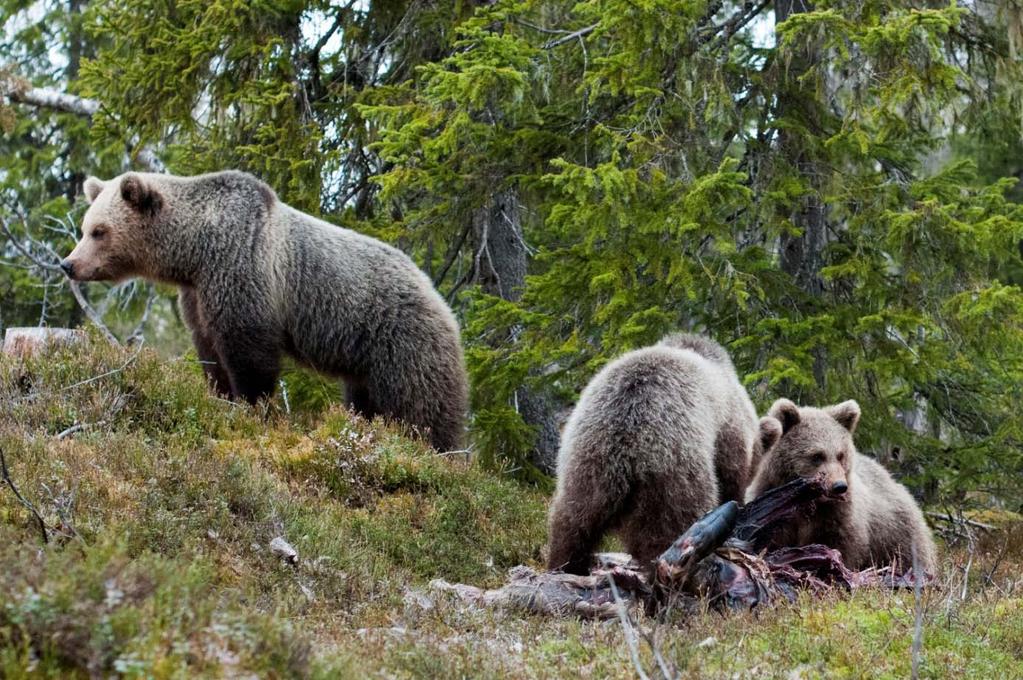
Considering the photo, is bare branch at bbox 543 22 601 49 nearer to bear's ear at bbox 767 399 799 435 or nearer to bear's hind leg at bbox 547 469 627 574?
bear's ear at bbox 767 399 799 435

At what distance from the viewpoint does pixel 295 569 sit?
6875 mm

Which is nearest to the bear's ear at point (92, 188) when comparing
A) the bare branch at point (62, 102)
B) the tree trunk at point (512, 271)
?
the tree trunk at point (512, 271)

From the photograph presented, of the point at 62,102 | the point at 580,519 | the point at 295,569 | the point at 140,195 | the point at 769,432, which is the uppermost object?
the point at 62,102

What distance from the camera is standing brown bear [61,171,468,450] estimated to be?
386 inches

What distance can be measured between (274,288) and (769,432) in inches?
179

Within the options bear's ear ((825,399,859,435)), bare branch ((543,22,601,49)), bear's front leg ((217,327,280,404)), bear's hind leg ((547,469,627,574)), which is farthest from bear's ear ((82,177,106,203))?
bear's ear ((825,399,859,435))

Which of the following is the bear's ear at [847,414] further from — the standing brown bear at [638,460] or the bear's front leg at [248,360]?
the bear's front leg at [248,360]

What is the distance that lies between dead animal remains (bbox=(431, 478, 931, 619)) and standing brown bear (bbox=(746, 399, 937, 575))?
0.17 m

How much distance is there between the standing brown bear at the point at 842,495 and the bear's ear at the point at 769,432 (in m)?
0.06

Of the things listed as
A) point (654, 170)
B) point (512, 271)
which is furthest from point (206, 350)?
point (654, 170)

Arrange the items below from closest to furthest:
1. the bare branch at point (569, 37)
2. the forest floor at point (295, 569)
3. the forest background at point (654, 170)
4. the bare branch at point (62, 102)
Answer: the forest floor at point (295, 569) < the forest background at point (654, 170) < the bare branch at point (569, 37) < the bare branch at point (62, 102)

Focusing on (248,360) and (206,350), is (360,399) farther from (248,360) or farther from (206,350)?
(206,350)

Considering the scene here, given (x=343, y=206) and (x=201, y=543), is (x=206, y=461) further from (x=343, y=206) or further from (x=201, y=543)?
(x=343, y=206)

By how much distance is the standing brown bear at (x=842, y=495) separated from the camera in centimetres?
769
